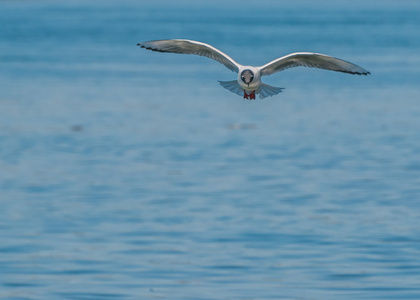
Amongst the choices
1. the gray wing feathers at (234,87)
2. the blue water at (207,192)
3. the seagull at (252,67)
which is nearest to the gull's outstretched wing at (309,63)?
the seagull at (252,67)

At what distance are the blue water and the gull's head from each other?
3.89m

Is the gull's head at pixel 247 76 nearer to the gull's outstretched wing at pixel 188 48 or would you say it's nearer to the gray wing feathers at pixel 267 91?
the gray wing feathers at pixel 267 91

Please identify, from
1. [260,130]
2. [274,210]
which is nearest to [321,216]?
[274,210]

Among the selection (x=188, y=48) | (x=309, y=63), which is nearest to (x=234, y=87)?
(x=188, y=48)

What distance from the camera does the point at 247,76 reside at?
11969 millimetres

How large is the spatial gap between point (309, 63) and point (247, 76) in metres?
1.22

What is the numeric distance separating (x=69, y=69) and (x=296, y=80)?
1176 centimetres

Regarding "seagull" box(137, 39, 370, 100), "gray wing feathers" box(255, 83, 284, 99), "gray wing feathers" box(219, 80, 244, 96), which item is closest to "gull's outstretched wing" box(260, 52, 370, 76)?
"seagull" box(137, 39, 370, 100)

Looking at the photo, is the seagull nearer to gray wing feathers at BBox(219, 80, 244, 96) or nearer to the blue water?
gray wing feathers at BBox(219, 80, 244, 96)

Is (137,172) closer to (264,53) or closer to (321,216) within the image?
(321,216)

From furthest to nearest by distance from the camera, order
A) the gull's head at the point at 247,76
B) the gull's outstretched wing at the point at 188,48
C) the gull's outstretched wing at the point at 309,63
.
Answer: the gull's outstretched wing at the point at 188,48, the gull's outstretched wing at the point at 309,63, the gull's head at the point at 247,76

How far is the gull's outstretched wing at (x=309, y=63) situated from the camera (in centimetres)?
1244

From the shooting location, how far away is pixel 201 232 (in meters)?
18.4

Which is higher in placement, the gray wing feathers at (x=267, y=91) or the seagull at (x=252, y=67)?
the seagull at (x=252, y=67)
